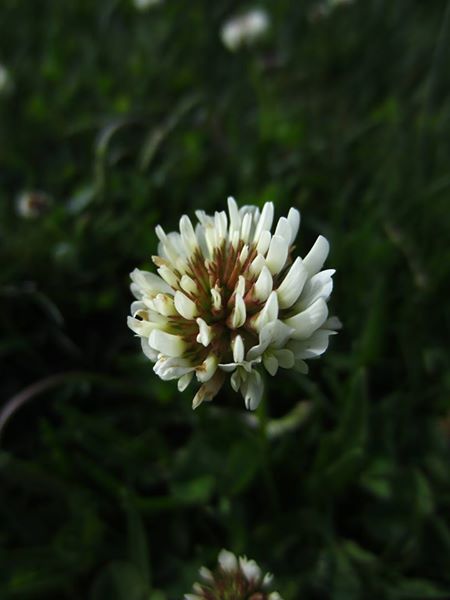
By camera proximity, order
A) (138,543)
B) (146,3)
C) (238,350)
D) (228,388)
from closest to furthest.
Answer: (238,350), (138,543), (228,388), (146,3)

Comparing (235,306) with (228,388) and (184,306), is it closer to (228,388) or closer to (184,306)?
(184,306)

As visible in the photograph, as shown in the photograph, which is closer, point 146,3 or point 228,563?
point 228,563

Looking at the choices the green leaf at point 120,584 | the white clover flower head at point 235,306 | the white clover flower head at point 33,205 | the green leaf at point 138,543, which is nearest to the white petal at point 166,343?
the white clover flower head at point 235,306

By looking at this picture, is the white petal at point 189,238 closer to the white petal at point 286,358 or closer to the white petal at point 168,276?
the white petal at point 168,276

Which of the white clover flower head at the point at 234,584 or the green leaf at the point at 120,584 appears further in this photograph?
the green leaf at the point at 120,584

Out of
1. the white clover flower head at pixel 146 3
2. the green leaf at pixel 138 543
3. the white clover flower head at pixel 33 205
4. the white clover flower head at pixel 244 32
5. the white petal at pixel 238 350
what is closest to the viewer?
the white petal at pixel 238 350

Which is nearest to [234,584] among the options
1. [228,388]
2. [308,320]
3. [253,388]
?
[253,388]

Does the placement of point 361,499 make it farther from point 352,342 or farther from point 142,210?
point 142,210
